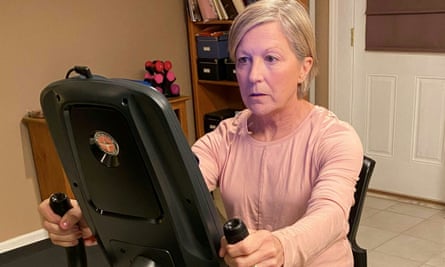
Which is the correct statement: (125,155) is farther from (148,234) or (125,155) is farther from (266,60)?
(266,60)

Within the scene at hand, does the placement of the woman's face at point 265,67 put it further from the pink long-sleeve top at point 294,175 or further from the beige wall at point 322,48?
the beige wall at point 322,48

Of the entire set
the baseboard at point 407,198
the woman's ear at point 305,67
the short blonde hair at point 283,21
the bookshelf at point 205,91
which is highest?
the short blonde hair at point 283,21

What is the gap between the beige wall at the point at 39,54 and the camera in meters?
2.98

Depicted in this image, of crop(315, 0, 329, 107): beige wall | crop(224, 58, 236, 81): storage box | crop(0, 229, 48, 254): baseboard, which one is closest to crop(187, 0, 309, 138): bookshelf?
crop(224, 58, 236, 81): storage box

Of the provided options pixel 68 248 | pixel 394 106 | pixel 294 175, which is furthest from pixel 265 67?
pixel 394 106

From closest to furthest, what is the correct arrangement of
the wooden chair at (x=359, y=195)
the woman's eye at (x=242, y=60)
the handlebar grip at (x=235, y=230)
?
1. the handlebar grip at (x=235, y=230)
2. the woman's eye at (x=242, y=60)
3. the wooden chair at (x=359, y=195)

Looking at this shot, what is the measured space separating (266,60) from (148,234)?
1.59 ft

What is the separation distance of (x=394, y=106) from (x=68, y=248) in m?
2.77

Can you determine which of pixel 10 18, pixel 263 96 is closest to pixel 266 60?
pixel 263 96

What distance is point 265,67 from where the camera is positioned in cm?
114

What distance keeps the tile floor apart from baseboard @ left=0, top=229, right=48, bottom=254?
1.98m

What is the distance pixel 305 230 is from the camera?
0.93m

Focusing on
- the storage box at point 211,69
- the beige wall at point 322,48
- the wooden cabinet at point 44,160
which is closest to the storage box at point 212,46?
the storage box at point 211,69

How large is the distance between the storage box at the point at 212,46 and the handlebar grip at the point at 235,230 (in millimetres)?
2880
